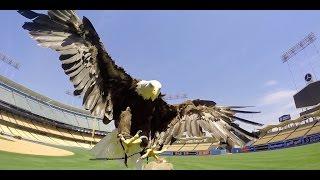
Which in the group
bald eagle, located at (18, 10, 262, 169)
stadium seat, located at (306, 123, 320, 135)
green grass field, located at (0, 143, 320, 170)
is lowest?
green grass field, located at (0, 143, 320, 170)

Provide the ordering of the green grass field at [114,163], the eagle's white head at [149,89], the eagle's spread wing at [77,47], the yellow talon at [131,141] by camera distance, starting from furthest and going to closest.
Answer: the green grass field at [114,163] < the eagle's white head at [149,89] < the eagle's spread wing at [77,47] < the yellow talon at [131,141]

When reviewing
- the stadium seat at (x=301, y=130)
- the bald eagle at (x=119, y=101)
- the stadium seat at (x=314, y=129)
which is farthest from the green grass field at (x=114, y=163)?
the stadium seat at (x=301, y=130)

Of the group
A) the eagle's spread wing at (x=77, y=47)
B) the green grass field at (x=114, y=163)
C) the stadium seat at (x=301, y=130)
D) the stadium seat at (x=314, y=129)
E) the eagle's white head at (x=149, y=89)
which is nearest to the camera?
the eagle's spread wing at (x=77, y=47)

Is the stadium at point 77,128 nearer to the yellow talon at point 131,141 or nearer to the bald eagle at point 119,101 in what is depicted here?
the bald eagle at point 119,101

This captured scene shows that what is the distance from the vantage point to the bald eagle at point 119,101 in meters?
3.11

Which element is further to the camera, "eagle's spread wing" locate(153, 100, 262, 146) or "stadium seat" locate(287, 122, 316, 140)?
"stadium seat" locate(287, 122, 316, 140)

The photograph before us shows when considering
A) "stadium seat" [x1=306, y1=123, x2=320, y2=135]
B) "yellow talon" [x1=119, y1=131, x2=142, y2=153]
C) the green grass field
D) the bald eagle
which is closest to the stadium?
"stadium seat" [x1=306, y1=123, x2=320, y2=135]

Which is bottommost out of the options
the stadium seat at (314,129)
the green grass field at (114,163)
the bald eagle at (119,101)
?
the green grass field at (114,163)

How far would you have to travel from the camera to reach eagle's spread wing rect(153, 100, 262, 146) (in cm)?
314

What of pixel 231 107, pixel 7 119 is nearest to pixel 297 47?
pixel 7 119

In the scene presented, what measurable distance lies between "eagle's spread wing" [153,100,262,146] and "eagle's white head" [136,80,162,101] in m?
0.23

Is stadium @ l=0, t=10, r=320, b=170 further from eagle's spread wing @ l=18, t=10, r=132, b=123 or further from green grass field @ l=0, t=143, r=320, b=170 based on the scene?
eagle's spread wing @ l=18, t=10, r=132, b=123

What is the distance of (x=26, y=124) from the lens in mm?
29375
